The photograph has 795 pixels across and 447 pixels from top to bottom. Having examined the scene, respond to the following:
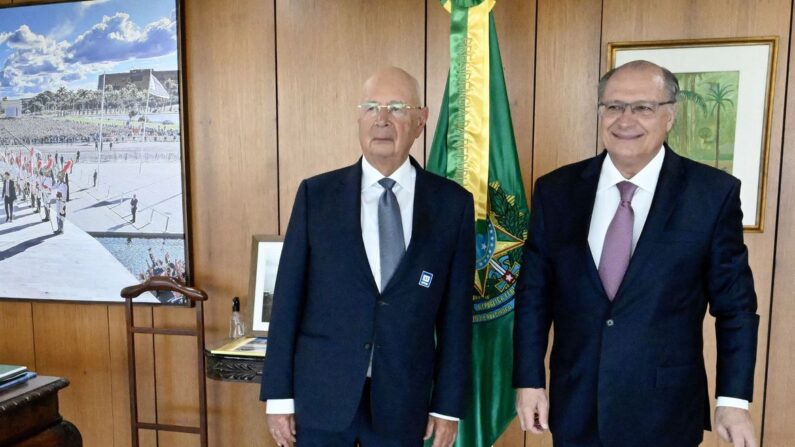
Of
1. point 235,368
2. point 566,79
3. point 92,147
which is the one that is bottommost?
point 235,368

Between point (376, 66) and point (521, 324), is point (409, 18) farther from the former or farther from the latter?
point (521, 324)

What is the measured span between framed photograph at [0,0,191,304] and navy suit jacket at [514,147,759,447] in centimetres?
181

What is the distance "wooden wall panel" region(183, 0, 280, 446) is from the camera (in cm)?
239

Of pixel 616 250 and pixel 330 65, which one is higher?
pixel 330 65

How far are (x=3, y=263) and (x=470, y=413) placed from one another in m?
2.37

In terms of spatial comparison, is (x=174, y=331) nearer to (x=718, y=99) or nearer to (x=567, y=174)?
(x=567, y=174)

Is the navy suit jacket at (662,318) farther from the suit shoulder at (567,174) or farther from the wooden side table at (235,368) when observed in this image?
the wooden side table at (235,368)

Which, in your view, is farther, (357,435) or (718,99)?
(718,99)

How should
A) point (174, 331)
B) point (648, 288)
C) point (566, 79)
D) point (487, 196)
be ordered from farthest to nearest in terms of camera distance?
point (174, 331) → point (566, 79) → point (487, 196) → point (648, 288)

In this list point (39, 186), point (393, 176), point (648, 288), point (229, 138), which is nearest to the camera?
point (648, 288)

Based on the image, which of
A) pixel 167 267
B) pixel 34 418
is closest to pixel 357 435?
pixel 34 418

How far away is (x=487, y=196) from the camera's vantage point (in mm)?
1881

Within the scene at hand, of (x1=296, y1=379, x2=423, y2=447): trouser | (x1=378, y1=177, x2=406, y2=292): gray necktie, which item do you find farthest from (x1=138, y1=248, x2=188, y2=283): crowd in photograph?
(x1=378, y1=177, x2=406, y2=292): gray necktie

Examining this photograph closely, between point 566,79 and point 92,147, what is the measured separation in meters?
2.11
